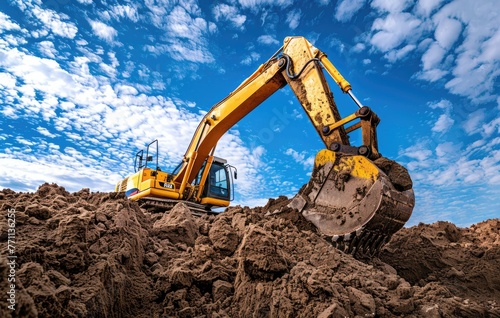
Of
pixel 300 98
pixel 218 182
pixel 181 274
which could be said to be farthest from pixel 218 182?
pixel 181 274

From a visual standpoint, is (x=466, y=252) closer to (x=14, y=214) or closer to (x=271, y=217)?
(x=271, y=217)

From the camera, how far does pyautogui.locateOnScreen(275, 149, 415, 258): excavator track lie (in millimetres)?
4707

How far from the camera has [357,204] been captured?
15.9ft

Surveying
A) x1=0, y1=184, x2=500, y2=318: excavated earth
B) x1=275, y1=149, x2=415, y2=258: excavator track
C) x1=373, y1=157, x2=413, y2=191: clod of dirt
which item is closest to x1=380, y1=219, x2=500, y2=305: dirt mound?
x1=275, y1=149, x2=415, y2=258: excavator track

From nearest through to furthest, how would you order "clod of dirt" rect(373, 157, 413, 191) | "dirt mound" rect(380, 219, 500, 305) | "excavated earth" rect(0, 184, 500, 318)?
"excavated earth" rect(0, 184, 500, 318) < "clod of dirt" rect(373, 157, 413, 191) < "dirt mound" rect(380, 219, 500, 305)

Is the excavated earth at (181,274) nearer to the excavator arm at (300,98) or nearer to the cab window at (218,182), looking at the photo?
the excavator arm at (300,98)

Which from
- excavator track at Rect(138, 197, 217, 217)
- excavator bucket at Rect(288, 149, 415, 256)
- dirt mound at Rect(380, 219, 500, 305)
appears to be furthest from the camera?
excavator track at Rect(138, 197, 217, 217)

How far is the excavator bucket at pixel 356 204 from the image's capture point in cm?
471

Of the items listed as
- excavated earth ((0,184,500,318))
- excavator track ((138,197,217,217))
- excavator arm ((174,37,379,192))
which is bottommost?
excavated earth ((0,184,500,318))

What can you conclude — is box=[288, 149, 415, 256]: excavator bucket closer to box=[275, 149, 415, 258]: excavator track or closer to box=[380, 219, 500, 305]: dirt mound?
box=[275, 149, 415, 258]: excavator track

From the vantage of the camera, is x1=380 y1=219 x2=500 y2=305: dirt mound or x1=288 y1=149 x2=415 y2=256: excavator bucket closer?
x1=288 y1=149 x2=415 y2=256: excavator bucket

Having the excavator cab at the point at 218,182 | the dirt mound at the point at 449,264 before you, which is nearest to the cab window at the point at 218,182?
the excavator cab at the point at 218,182

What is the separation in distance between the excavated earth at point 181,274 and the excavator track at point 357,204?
35 centimetres

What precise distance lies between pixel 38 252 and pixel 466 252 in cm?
719
